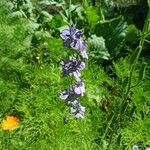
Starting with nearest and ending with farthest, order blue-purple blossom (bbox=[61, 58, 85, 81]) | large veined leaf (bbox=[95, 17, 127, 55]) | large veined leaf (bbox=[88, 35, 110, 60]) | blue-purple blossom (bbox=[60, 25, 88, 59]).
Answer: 1. blue-purple blossom (bbox=[60, 25, 88, 59])
2. blue-purple blossom (bbox=[61, 58, 85, 81])
3. large veined leaf (bbox=[88, 35, 110, 60])
4. large veined leaf (bbox=[95, 17, 127, 55])

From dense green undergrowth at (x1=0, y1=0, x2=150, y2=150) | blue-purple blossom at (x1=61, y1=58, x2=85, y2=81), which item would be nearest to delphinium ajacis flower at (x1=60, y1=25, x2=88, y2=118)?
blue-purple blossom at (x1=61, y1=58, x2=85, y2=81)

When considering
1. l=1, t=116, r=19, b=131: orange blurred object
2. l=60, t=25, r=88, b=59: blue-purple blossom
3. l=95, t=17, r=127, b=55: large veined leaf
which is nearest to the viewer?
l=60, t=25, r=88, b=59: blue-purple blossom

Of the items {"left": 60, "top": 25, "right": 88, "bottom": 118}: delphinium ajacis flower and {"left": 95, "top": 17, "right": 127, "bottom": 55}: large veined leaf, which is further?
{"left": 95, "top": 17, "right": 127, "bottom": 55}: large veined leaf

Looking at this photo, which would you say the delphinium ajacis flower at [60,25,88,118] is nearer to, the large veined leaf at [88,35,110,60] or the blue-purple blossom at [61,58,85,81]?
the blue-purple blossom at [61,58,85,81]

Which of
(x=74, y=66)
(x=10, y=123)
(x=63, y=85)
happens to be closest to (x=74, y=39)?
(x=74, y=66)

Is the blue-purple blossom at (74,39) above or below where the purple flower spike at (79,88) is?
above

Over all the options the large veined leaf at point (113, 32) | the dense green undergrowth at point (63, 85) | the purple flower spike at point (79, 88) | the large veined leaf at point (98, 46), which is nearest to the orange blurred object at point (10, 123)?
the dense green undergrowth at point (63, 85)

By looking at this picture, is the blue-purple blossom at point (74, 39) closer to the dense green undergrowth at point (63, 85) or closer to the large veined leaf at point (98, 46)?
the dense green undergrowth at point (63, 85)
